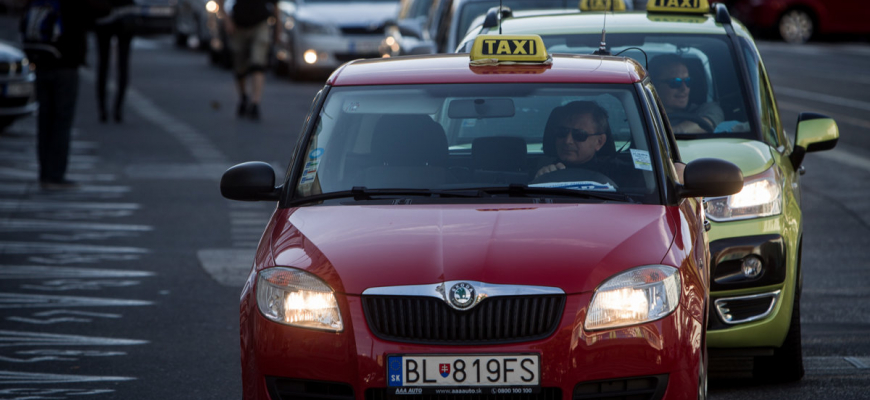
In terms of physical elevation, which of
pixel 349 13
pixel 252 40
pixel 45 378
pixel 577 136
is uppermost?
pixel 577 136

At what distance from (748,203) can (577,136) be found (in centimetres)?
112

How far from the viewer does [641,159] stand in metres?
4.89

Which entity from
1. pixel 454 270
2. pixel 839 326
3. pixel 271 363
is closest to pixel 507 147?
pixel 454 270

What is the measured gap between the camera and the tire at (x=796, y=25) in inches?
1232

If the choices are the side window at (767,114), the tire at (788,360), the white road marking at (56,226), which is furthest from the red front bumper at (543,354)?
the white road marking at (56,226)

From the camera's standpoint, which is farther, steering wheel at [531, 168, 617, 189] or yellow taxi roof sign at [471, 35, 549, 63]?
yellow taxi roof sign at [471, 35, 549, 63]

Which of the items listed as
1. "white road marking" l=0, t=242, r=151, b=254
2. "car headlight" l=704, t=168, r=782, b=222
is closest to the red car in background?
"white road marking" l=0, t=242, r=151, b=254

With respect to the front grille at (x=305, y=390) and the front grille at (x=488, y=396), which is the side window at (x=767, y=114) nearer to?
the front grille at (x=488, y=396)

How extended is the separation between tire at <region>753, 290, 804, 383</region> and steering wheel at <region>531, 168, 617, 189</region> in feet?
4.63

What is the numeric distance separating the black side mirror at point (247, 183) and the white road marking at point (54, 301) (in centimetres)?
294

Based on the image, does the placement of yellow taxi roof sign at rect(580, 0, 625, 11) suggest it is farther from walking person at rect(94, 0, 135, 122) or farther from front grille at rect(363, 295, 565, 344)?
walking person at rect(94, 0, 135, 122)

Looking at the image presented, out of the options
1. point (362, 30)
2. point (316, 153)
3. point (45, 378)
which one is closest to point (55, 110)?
point (45, 378)

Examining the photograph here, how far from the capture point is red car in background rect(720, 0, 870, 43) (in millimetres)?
30203

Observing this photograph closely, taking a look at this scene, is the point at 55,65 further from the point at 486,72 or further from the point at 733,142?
the point at 486,72
